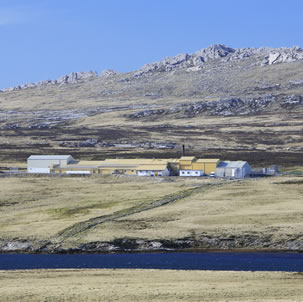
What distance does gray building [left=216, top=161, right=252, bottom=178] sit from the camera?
119819mm

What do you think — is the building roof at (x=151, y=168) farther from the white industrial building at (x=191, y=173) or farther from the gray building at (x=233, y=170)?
the gray building at (x=233, y=170)

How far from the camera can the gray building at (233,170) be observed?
393ft

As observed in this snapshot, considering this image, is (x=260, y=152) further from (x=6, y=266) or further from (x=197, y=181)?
(x=6, y=266)

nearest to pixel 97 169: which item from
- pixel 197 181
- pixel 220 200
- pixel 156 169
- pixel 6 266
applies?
pixel 156 169

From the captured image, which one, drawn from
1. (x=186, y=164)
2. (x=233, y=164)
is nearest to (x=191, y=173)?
(x=186, y=164)

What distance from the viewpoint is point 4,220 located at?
8238 cm

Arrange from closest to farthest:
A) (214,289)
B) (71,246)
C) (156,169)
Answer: (214,289) → (71,246) → (156,169)

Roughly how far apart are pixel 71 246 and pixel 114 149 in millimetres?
125654

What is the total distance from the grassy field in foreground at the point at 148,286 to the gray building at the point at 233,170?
64187mm

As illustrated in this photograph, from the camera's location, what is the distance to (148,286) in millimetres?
49531

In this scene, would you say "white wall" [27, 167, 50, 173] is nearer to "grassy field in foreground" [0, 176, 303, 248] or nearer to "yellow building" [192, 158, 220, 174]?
"grassy field in foreground" [0, 176, 303, 248]

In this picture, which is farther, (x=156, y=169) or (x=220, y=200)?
(x=156, y=169)

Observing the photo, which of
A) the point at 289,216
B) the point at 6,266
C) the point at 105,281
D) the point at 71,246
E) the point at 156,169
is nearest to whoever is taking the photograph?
the point at 105,281

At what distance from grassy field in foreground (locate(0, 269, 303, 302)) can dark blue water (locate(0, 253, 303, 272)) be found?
17.1 ft
